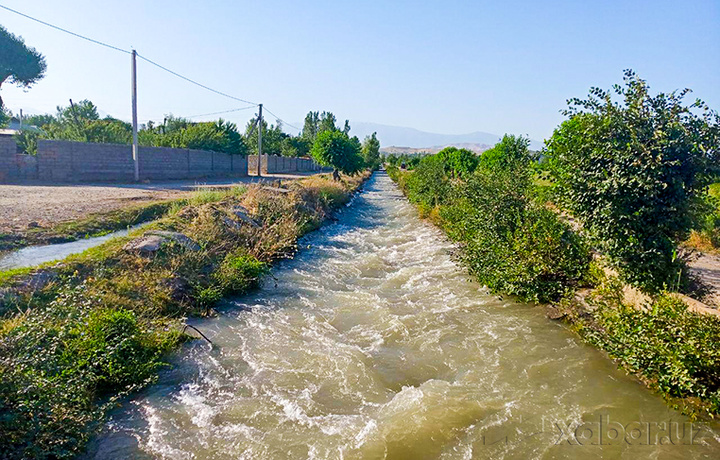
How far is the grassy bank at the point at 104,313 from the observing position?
3791 millimetres

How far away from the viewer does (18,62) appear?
122 feet

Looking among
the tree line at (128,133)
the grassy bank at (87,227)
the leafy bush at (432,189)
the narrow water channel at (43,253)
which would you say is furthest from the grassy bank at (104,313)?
the tree line at (128,133)

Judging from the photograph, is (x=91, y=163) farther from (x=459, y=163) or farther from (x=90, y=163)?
(x=459, y=163)

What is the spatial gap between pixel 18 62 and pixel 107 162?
26749 millimetres

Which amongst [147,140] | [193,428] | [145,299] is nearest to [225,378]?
[193,428]

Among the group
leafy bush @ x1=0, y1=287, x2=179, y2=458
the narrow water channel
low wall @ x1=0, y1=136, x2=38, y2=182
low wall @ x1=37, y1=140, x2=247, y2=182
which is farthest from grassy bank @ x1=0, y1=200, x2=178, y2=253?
low wall @ x1=0, y1=136, x2=38, y2=182

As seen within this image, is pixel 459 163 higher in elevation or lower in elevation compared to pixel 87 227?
higher

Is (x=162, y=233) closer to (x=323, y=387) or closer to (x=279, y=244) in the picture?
(x=279, y=244)

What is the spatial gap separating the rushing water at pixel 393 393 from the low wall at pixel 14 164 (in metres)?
15.5

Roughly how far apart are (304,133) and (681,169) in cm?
8517

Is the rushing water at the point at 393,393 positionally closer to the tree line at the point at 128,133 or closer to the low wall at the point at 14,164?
the low wall at the point at 14,164

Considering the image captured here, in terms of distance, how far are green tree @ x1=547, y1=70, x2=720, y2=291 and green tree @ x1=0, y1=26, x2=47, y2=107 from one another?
151ft

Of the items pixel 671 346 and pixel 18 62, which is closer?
pixel 671 346

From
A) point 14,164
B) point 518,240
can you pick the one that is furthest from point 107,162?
point 518,240
